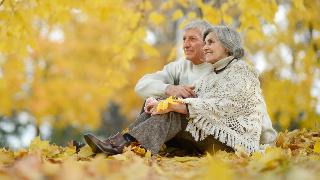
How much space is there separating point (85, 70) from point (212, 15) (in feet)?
35.5

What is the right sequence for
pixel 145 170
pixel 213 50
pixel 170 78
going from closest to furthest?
pixel 145 170, pixel 213 50, pixel 170 78

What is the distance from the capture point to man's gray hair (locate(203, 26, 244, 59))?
12.7ft

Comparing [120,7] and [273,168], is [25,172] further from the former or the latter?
[120,7]

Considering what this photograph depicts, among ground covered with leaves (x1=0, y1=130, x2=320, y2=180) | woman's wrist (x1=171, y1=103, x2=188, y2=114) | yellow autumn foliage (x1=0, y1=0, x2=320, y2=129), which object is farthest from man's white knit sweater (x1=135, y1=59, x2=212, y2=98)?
ground covered with leaves (x1=0, y1=130, x2=320, y2=180)

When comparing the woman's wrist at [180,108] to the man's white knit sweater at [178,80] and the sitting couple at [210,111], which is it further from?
the man's white knit sweater at [178,80]

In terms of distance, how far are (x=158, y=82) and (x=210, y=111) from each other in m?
0.62

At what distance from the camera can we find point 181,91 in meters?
3.88

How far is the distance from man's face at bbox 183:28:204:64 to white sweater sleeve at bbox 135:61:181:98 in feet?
0.68

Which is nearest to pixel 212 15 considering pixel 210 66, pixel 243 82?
pixel 210 66

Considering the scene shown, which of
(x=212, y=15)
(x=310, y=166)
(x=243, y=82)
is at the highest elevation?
(x=212, y=15)

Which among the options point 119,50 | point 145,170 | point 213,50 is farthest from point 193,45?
point 119,50

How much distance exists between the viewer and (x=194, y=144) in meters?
3.85

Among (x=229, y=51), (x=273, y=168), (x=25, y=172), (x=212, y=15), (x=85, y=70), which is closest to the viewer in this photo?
(x=25, y=172)

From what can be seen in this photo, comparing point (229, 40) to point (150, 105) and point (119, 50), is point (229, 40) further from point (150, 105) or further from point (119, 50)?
point (119, 50)
